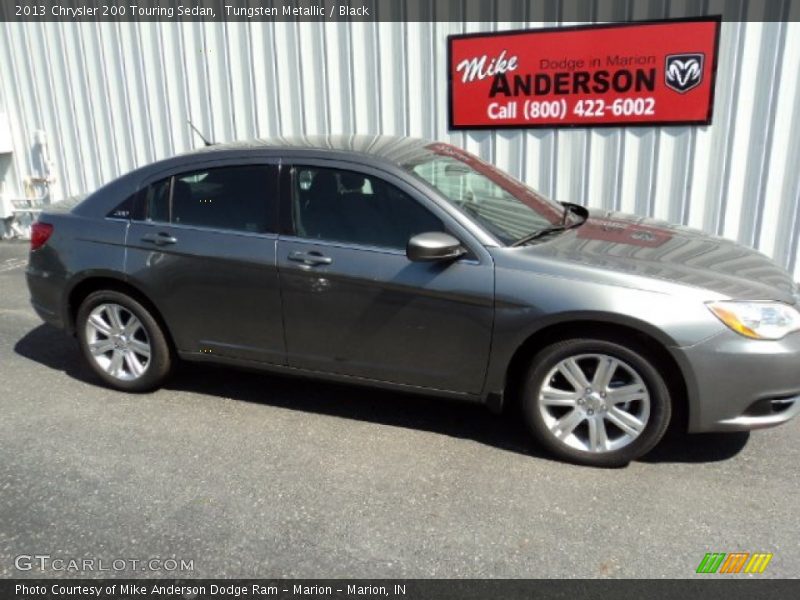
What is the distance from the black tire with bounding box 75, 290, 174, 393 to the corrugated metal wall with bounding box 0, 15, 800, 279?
11.8ft

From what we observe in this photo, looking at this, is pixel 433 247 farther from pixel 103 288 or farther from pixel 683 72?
pixel 683 72

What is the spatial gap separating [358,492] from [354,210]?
4.89 feet

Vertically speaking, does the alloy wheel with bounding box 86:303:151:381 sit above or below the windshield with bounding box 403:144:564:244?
below

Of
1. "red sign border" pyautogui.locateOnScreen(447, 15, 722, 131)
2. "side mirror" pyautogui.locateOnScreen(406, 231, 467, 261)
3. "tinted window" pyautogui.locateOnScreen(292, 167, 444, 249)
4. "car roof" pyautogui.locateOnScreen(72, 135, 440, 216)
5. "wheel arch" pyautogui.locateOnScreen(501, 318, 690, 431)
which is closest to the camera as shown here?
"wheel arch" pyautogui.locateOnScreen(501, 318, 690, 431)

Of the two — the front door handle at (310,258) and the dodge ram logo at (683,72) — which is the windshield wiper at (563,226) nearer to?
the front door handle at (310,258)

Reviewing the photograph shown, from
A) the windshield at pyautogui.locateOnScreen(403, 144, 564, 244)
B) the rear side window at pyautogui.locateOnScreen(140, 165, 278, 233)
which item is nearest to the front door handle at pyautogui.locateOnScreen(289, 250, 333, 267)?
the rear side window at pyautogui.locateOnScreen(140, 165, 278, 233)

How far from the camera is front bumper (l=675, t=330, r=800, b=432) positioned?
9.65 ft

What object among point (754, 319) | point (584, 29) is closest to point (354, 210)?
point (754, 319)

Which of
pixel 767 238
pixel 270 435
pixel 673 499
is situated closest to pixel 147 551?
pixel 270 435

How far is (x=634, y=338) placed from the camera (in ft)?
10.2

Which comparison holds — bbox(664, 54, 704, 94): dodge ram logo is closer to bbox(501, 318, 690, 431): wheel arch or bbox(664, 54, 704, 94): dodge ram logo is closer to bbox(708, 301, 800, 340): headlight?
bbox(708, 301, 800, 340): headlight

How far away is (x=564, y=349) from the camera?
317 cm

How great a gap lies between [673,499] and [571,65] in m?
4.31

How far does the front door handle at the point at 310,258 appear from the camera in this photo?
3.50m
